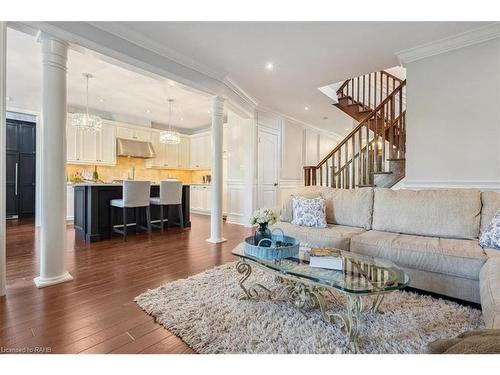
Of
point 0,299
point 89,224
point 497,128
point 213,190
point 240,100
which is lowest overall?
point 0,299

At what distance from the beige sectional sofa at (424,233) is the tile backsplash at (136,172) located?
553 centimetres

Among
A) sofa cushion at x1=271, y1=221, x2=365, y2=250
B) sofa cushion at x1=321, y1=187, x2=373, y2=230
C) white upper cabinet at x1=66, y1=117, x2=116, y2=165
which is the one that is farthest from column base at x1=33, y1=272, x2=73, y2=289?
white upper cabinet at x1=66, y1=117, x2=116, y2=165

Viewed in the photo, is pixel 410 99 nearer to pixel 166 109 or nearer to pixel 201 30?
pixel 201 30

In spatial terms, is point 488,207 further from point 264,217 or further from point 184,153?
point 184,153

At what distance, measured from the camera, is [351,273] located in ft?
5.50

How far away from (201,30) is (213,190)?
2.28 metres

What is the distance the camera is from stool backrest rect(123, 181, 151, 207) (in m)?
4.13

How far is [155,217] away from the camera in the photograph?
17.0 feet

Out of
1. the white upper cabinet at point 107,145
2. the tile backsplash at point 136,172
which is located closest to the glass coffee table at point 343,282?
the white upper cabinet at point 107,145

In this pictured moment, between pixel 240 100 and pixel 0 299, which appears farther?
pixel 240 100

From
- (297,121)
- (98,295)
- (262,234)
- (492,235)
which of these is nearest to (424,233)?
(492,235)
